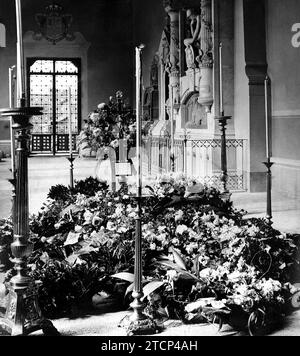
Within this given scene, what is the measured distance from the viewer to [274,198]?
7.23 metres

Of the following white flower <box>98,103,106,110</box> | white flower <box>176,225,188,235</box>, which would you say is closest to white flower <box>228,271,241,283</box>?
white flower <box>176,225,188,235</box>

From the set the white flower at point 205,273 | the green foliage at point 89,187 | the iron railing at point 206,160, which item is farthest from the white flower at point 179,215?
the iron railing at point 206,160

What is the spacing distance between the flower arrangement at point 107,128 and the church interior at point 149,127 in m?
Result: 0.01

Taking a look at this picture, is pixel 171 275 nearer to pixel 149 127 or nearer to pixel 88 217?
pixel 88 217

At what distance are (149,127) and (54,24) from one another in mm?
7858

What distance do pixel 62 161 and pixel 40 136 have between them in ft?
11.6

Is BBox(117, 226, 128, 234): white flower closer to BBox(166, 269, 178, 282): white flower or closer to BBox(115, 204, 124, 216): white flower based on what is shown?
BBox(115, 204, 124, 216): white flower

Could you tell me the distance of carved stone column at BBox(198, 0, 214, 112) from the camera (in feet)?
29.8

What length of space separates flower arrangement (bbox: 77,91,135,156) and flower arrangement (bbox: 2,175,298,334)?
4.39ft

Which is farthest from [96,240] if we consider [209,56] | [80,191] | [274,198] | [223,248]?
[209,56]

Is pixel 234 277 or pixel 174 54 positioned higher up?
pixel 174 54

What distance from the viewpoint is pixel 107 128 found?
5.72 metres

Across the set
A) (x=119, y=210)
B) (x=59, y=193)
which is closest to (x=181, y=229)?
(x=119, y=210)

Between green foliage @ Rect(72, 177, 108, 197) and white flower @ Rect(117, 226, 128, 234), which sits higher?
green foliage @ Rect(72, 177, 108, 197)
